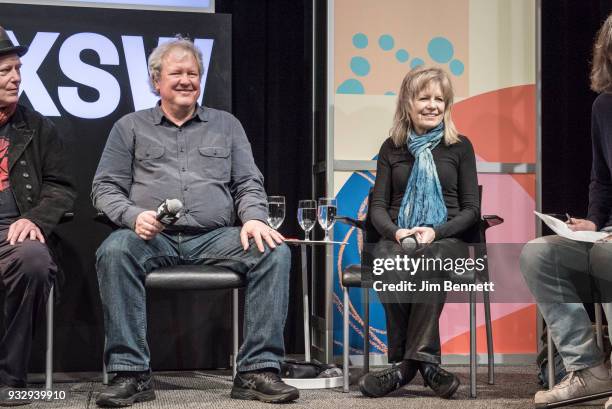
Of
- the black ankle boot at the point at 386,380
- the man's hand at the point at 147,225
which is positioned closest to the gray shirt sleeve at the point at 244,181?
the man's hand at the point at 147,225

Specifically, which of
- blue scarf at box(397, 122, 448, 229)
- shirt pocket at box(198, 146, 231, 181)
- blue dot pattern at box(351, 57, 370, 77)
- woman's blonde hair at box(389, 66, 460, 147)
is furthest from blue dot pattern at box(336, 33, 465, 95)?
shirt pocket at box(198, 146, 231, 181)

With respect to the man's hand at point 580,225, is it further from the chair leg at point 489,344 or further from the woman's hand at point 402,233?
the chair leg at point 489,344

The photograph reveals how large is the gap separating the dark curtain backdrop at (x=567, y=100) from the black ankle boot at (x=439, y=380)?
1768 mm

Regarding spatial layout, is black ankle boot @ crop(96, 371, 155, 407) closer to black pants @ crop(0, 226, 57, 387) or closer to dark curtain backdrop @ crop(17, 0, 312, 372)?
black pants @ crop(0, 226, 57, 387)

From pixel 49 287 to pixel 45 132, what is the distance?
0.72 metres

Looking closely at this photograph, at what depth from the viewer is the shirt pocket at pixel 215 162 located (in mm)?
3346

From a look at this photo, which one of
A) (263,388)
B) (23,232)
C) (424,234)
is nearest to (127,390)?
(263,388)

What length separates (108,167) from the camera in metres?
3.29

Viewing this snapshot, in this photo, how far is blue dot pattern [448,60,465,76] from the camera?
167 inches

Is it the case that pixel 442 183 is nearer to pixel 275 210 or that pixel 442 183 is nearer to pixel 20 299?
pixel 275 210

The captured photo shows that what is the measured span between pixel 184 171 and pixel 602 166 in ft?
5.30

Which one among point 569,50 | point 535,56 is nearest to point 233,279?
point 535,56

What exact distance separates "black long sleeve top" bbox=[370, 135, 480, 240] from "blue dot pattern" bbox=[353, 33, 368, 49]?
81 cm

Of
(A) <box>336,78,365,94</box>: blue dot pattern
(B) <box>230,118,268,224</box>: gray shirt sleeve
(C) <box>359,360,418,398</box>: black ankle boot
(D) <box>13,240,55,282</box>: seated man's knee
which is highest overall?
(A) <box>336,78,365,94</box>: blue dot pattern
